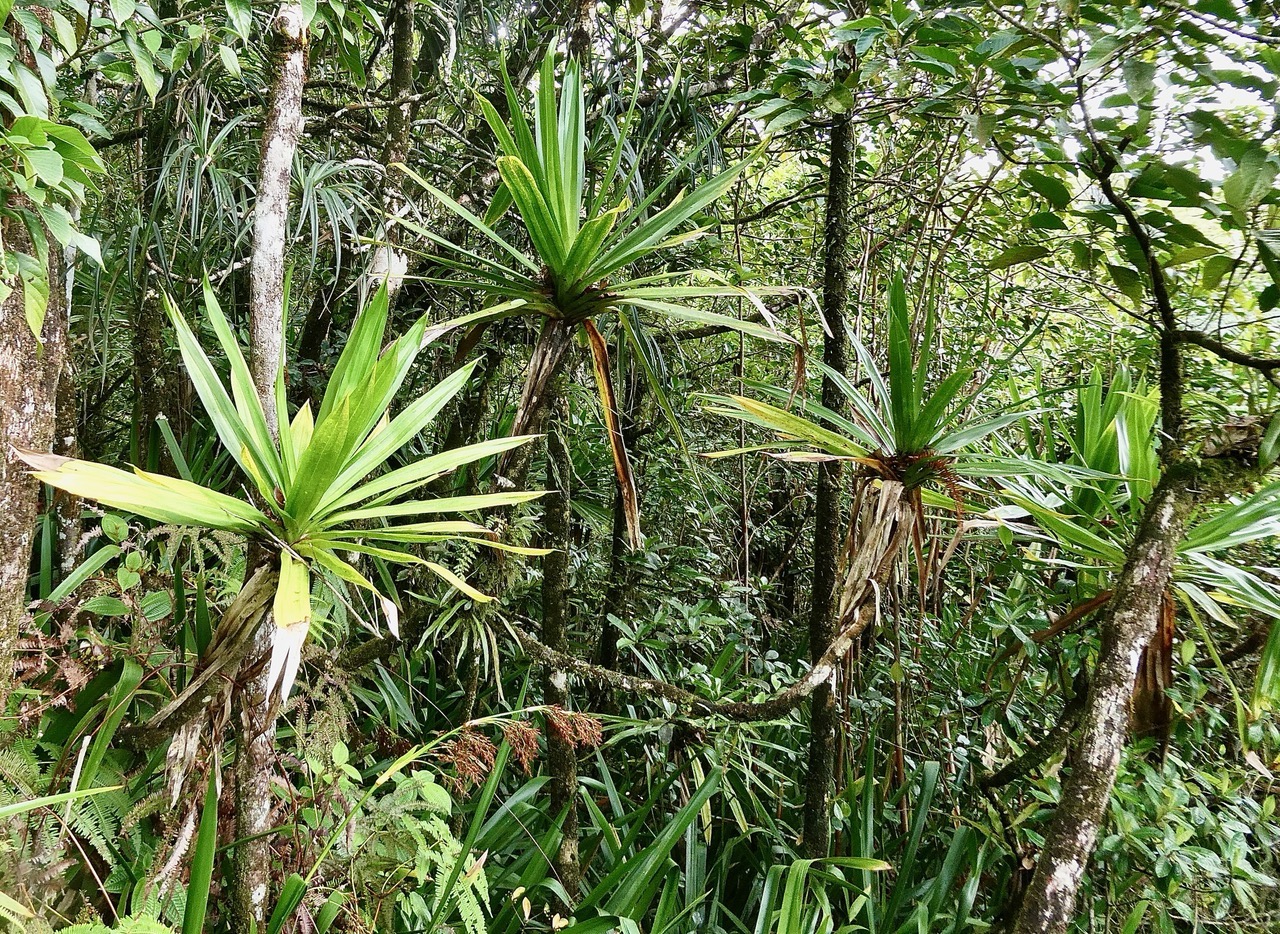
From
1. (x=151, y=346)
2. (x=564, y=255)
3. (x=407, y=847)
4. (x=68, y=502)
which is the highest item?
(x=564, y=255)

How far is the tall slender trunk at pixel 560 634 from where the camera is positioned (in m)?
1.83

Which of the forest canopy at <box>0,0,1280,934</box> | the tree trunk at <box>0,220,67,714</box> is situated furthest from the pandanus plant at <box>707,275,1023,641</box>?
the tree trunk at <box>0,220,67,714</box>

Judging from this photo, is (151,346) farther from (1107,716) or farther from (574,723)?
(1107,716)

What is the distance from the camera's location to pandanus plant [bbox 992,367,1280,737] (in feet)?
4.59

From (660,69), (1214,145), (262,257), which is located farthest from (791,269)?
(262,257)

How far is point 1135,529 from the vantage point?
162 cm

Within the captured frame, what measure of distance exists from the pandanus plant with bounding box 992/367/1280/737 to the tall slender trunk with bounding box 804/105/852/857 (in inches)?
17.7

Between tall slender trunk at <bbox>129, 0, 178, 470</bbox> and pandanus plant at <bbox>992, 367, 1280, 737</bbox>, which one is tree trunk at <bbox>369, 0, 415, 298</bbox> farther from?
pandanus plant at <bbox>992, 367, 1280, 737</bbox>

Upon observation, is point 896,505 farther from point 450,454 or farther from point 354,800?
point 354,800

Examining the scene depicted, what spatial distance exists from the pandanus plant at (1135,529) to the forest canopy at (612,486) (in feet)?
0.05

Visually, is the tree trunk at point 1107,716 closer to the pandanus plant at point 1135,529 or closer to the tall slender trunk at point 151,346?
the pandanus plant at point 1135,529

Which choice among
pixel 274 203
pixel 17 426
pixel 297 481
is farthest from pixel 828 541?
pixel 17 426

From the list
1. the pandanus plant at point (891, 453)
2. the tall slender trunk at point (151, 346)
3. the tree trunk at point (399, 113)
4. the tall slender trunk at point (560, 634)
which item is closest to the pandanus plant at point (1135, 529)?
the pandanus plant at point (891, 453)

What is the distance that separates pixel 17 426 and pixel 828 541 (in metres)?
1.77
